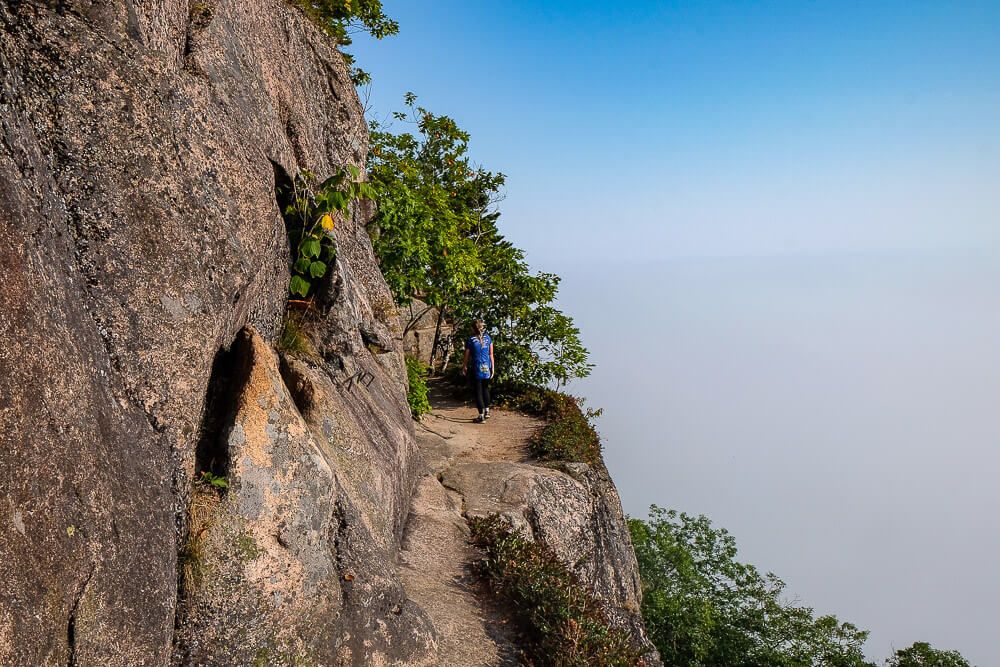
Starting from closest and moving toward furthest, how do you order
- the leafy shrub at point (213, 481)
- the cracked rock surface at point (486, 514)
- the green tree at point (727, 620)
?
the leafy shrub at point (213, 481) → the cracked rock surface at point (486, 514) → the green tree at point (727, 620)

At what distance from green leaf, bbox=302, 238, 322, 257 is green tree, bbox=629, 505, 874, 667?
74.5 feet

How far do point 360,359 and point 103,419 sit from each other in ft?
13.8

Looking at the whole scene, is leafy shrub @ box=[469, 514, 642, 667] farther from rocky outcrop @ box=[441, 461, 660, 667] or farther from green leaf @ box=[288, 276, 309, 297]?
green leaf @ box=[288, 276, 309, 297]

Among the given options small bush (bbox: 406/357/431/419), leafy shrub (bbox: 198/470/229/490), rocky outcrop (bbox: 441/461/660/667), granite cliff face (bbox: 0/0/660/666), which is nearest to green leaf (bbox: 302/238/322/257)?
granite cliff face (bbox: 0/0/660/666)

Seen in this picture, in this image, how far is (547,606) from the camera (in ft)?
23.8

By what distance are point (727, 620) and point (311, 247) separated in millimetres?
27176

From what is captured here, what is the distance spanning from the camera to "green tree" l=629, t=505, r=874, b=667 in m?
23.7

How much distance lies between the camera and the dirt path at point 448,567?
657 cm

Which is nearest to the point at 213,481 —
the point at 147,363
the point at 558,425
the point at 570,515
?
the point at 147,363

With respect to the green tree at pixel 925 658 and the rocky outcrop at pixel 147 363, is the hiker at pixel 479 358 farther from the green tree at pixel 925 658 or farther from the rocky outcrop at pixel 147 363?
the green tree at pixel 925 658

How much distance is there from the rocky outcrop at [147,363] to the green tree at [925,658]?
71.9ft

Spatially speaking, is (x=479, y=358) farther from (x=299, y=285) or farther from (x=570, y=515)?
(x=299, y=285)

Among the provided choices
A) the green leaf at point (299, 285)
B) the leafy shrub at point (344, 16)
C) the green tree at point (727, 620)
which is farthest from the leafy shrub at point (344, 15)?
the green tree at point (727, 620)

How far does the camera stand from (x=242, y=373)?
5.44 metres
